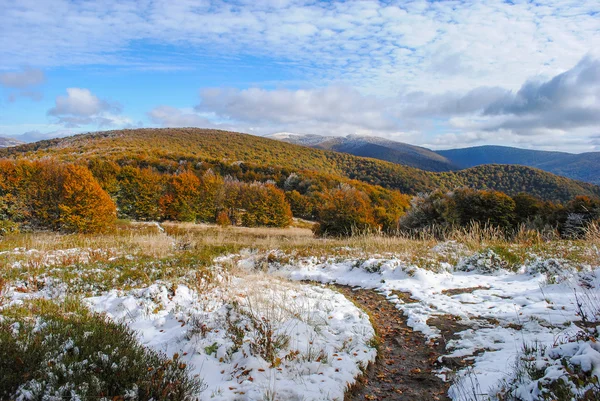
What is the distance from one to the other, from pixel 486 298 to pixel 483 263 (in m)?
2.51

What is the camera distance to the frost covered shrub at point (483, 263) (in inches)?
320

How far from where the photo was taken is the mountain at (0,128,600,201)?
74250 mm

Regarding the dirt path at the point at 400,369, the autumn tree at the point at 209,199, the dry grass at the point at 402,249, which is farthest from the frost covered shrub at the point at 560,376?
the autumn tree at the point at 209,199

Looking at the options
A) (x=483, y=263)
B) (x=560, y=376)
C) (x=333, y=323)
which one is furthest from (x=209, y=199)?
(x=560, y=376)

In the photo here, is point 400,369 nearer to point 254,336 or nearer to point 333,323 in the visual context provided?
point 333,323

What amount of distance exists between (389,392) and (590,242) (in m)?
7.53

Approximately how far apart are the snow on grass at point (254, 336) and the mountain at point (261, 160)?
221 feet

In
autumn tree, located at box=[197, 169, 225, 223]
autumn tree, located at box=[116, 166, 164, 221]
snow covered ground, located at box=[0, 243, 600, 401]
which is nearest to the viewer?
snow covered ground, located at box=[0, 243, 600, 401]

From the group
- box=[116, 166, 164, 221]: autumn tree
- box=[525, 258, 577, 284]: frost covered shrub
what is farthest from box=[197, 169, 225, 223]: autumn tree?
box=[525, 258, 577, 284]: frost covered shrub

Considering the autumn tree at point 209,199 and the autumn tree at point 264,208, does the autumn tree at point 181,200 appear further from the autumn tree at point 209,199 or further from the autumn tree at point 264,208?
the autumn tree at point 264,208

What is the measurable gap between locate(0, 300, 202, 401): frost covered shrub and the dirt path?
198cm

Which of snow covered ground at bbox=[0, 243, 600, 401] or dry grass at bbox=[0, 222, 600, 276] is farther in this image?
dry grass at bbox=[0, 222, 600, 276]

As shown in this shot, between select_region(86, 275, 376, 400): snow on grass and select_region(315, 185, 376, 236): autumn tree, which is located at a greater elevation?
select_region(86, 275, 376, 400): snow on grass

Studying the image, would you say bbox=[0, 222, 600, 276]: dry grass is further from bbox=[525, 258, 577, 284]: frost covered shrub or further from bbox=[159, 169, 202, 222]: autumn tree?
bbox=[159, 169, 202, 222]: autumn tree
